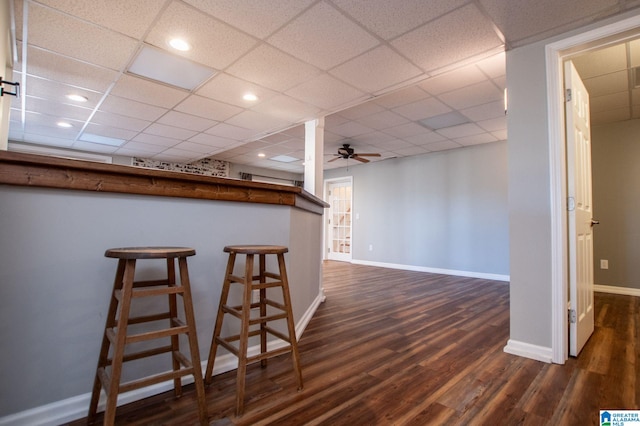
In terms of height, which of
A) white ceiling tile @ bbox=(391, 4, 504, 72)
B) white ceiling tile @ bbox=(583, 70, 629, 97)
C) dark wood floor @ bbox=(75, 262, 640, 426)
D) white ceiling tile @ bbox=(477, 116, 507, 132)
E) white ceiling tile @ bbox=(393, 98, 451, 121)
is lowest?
dark wood floor @ bbox=(75, 262, 640, 426)

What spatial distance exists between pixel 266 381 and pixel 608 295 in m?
4.62

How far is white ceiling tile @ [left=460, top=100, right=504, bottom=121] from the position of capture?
3.56 m

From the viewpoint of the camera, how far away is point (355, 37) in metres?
→ 2.18

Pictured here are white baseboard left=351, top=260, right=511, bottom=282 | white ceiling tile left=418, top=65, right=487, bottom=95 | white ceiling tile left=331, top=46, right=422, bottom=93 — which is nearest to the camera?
white ceiling tile left=331, top=46, right=422, bottom=93

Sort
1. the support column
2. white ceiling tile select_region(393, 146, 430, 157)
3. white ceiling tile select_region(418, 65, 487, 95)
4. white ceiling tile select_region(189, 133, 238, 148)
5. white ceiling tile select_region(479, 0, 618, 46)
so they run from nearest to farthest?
white ceiling tile select_region(479, 0, 618, 46)
white ceiling tile select_region(418, 65, 487, 95)
the support column
white ceiling tile select_region(189, 133, 238, 148)
white ceiling tile select_region(393, 146, 430, 157)

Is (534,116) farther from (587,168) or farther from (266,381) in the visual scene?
(266,381)

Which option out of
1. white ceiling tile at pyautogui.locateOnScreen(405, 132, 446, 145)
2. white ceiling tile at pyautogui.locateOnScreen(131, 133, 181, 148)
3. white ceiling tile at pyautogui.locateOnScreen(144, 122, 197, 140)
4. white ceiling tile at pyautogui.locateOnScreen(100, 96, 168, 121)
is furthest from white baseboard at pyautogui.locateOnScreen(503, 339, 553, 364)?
white ceiling tile at pyautogui.locateOnScreen(131, 133, 181, 148)

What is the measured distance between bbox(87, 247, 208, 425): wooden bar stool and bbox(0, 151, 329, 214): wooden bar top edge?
0.34 metres

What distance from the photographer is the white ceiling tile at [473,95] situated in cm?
310

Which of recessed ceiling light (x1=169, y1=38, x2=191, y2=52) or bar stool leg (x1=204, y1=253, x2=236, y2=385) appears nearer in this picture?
bar stool leg (x1=204, y1=253, x2=236, y2=385)

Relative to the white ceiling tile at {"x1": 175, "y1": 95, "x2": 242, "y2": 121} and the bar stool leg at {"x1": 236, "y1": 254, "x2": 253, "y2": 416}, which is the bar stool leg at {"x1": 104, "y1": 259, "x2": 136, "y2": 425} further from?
the white ceiling tile at {"x1": 175, "y1": 95, "x2": 242, "y2": 121}

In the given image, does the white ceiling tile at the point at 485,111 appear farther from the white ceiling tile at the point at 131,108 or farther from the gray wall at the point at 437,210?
the white ceiling tile at the point at 131,108

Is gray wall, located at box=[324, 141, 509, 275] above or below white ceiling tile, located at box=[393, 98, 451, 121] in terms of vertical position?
below

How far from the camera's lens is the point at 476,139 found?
16.2ft
